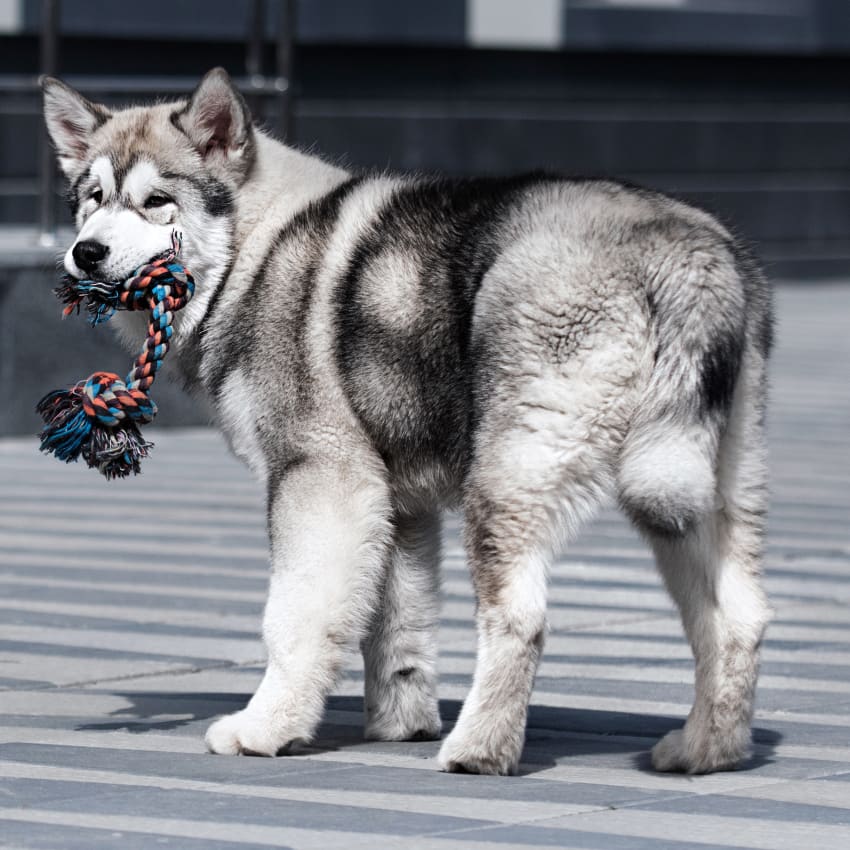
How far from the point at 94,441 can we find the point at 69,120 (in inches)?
37.3

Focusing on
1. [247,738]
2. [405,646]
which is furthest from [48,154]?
[247,738]

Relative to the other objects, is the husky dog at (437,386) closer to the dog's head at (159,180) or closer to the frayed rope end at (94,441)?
the dog's head at (159,180)

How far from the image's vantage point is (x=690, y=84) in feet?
67.2

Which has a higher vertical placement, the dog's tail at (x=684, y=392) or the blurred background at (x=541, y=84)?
the blurred background at (x=541, y=84)

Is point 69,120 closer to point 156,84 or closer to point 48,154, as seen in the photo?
point 156,84

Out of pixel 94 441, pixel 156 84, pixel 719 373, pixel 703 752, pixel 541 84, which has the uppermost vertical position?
pixel 541 84

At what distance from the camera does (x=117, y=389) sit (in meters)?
5.75

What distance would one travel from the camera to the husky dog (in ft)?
16.5

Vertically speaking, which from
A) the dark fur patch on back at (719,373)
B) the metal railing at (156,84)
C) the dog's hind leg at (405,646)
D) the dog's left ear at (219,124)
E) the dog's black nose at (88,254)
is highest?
the metal railing at (156,84)

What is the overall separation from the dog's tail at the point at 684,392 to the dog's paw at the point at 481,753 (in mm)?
629

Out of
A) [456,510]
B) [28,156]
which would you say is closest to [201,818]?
[456,510]

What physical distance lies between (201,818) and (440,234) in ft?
5.44

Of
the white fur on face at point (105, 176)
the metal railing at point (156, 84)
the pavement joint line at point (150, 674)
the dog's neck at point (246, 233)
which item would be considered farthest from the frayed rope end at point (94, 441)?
the metal railing at point (156, 84)

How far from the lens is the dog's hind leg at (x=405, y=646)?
5.72 meters
